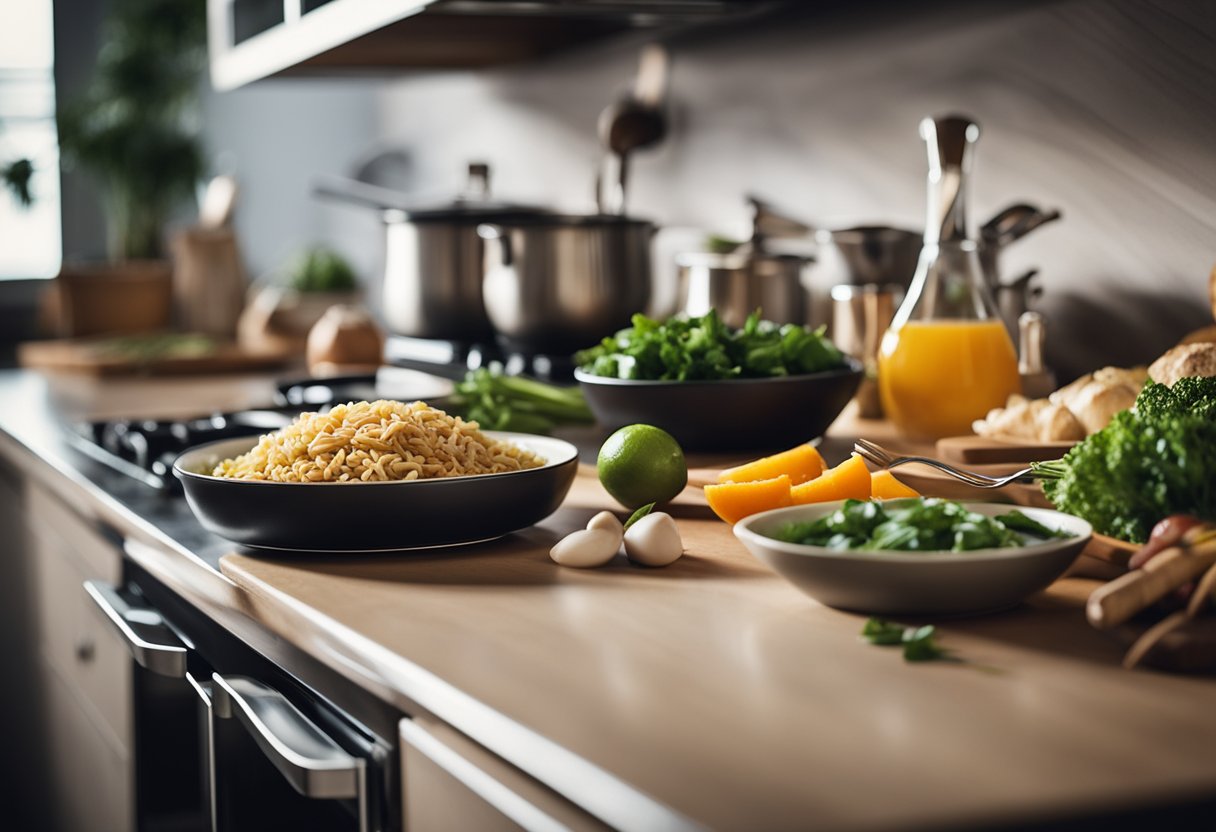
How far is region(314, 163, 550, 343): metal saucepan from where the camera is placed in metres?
2.30

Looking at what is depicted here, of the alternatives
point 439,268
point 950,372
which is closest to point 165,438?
point 439,268

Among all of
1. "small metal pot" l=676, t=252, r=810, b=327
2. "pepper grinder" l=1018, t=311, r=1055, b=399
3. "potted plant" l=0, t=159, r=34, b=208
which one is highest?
"potted plant" l=0, t=159, r=34, b=208

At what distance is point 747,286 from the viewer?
6.25ft

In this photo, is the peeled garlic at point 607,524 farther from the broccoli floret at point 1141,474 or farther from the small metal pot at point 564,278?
the small metal pot at point 564,278

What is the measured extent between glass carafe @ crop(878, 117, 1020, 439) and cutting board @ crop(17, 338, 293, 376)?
5.64 ft

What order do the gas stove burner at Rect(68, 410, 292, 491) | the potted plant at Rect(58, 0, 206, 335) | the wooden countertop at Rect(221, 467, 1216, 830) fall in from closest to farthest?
1. the wooden countertop at Rect(221, 467, 1216, 830)
2. the gas stove burner at Rect(68, 410, 292, 491)
3. the potted plant at Rect(58, 0, 206, 335)

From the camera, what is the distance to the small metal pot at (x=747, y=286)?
6.25ft

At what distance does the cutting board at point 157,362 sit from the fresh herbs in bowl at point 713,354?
5.14 feet

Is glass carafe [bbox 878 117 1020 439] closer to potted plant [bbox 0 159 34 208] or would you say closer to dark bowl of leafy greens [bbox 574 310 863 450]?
dark bowl of leafy greens [bbox 574 310 863 450]

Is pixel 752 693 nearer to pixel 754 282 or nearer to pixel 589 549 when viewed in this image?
pixel 589 549

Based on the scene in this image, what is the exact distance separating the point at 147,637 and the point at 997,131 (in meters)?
1.19

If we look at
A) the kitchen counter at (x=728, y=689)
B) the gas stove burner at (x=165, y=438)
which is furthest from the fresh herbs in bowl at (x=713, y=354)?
the gas stove burner at (x=165, y=438)

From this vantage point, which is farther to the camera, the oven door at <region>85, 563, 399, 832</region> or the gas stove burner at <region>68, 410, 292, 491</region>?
the gas stove burner at <region>68, 410, 292, 491</region>

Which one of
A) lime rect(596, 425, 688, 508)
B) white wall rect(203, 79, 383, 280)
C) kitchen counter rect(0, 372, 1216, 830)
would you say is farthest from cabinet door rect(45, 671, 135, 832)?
white wall rect(203, 79, 383, 280)
